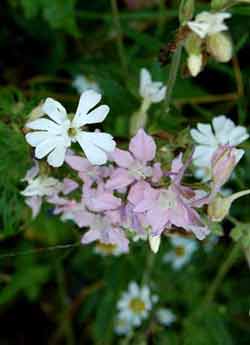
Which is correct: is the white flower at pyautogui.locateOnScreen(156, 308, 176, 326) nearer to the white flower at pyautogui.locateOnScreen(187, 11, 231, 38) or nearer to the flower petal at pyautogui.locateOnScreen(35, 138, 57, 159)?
the flower petal at pyautogui.locateOnScreen(35, 138, 57, 159)

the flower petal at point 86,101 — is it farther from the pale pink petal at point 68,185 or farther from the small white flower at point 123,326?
the small white flower at point 123,326

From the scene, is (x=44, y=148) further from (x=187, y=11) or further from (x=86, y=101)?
(x=187, y=11)

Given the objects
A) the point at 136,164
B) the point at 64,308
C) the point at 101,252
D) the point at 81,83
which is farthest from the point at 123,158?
the point at 64,308

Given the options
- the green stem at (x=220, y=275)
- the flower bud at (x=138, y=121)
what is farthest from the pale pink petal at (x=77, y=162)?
the green stem at (x=220, y=275)

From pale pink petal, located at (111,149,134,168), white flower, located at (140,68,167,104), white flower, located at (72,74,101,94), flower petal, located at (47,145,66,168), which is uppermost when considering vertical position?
flower petal, located at (47,145,66,168)

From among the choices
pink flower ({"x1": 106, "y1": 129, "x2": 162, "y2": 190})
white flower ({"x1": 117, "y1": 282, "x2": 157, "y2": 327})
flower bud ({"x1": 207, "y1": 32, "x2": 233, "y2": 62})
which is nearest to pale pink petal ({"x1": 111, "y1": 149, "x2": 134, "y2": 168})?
pink flower ({"x1": 106, "y1": 129, "x2": 162, "y2": 190})

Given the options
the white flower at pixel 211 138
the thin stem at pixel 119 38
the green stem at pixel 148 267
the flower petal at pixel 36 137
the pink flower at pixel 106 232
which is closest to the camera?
the flower petal at pixel 36 137

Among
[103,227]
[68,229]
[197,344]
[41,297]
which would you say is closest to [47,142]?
[103,227]
